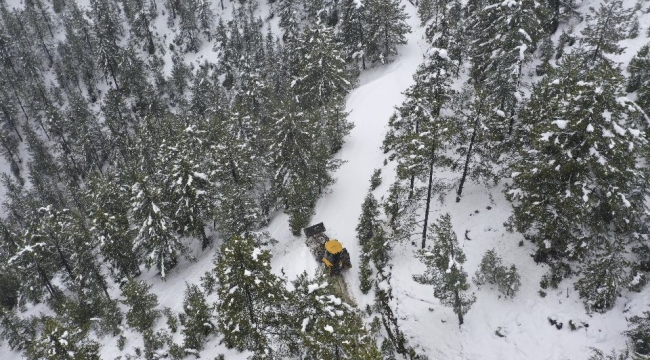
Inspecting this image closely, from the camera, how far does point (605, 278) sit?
56.5 ft

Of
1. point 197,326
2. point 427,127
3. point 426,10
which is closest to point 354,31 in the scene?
point 426,10

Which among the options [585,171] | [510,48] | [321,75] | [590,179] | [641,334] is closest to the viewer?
[641,334]

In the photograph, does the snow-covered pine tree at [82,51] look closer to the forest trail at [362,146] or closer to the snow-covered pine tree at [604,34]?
the forest trail at [362,146]

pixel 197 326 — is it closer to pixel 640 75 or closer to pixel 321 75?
pixel 321 75

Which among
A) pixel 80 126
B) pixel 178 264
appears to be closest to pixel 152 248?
pixel 178 264

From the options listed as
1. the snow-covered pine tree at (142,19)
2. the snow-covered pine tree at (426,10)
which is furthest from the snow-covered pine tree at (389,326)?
the snow-covered pine tree at (142,19)

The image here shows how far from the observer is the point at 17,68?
7975 centimetres

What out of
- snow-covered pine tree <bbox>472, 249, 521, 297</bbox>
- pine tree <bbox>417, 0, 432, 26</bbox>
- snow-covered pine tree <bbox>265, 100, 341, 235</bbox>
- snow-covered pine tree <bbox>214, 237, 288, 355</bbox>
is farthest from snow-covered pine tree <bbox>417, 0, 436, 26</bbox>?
snow-covered pine tree <bbox>214, 237, 288, 355</bbox>

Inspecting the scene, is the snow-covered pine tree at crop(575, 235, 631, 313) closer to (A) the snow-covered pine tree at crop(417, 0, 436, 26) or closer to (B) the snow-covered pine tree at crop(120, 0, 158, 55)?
(A) the snow-covered pine tree at crop(417, 0, 436, 26)

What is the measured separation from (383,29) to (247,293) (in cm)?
4180

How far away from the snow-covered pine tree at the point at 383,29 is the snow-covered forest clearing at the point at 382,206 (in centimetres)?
29

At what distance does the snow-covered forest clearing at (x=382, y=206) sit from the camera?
55.8ft

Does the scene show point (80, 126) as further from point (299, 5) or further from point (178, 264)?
point (299, 5)

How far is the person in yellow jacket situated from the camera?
80.0 ft
